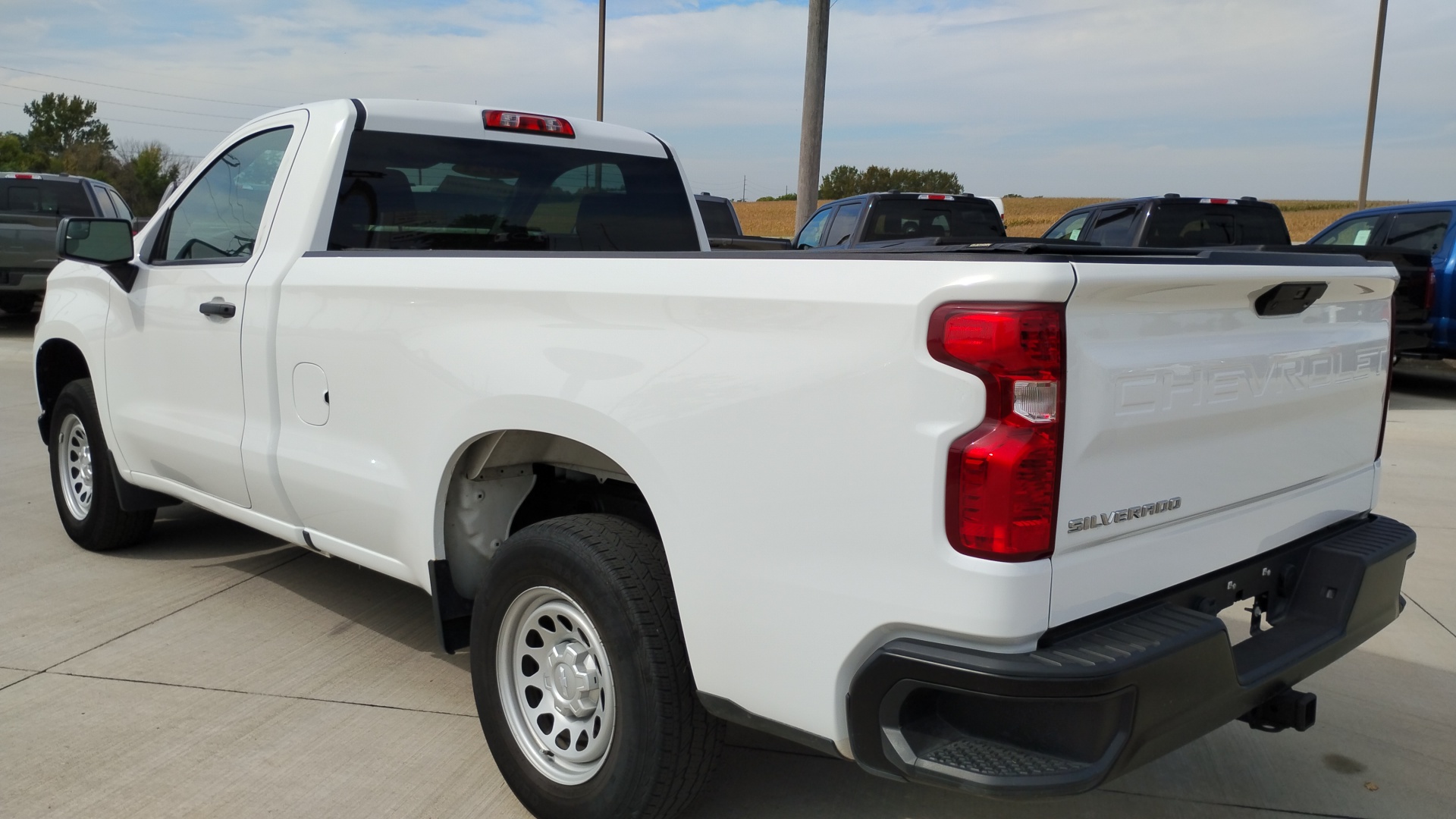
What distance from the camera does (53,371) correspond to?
5445mm

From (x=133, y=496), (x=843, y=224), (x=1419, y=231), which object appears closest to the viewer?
(x=133, y=496)

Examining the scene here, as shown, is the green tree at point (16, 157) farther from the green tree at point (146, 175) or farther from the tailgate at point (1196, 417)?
the tailgate at point (1196, 417)

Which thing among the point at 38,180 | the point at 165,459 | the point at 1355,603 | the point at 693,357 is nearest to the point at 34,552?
the point at 165,459

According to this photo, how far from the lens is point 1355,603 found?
275 centimetres

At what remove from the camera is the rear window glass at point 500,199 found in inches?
152

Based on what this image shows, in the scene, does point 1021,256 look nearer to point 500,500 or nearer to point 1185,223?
point 500,500

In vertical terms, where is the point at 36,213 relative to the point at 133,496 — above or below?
above

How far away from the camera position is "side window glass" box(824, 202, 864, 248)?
1184cm

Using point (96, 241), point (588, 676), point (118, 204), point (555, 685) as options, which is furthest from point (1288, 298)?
point (118, 204)

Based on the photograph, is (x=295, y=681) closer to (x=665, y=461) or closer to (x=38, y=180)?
(x=665, y=461)

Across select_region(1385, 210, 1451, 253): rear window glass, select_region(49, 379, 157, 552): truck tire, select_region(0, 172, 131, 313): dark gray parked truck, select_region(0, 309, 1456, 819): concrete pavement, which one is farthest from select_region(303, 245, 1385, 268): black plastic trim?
select_region(0, 172, 131, 313): dark gray parked truck

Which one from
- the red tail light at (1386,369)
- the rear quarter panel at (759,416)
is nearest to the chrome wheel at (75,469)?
the rear quarter panel at (759,416)

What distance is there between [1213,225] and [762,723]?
992 cm

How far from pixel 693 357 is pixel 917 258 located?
0.56 metres
